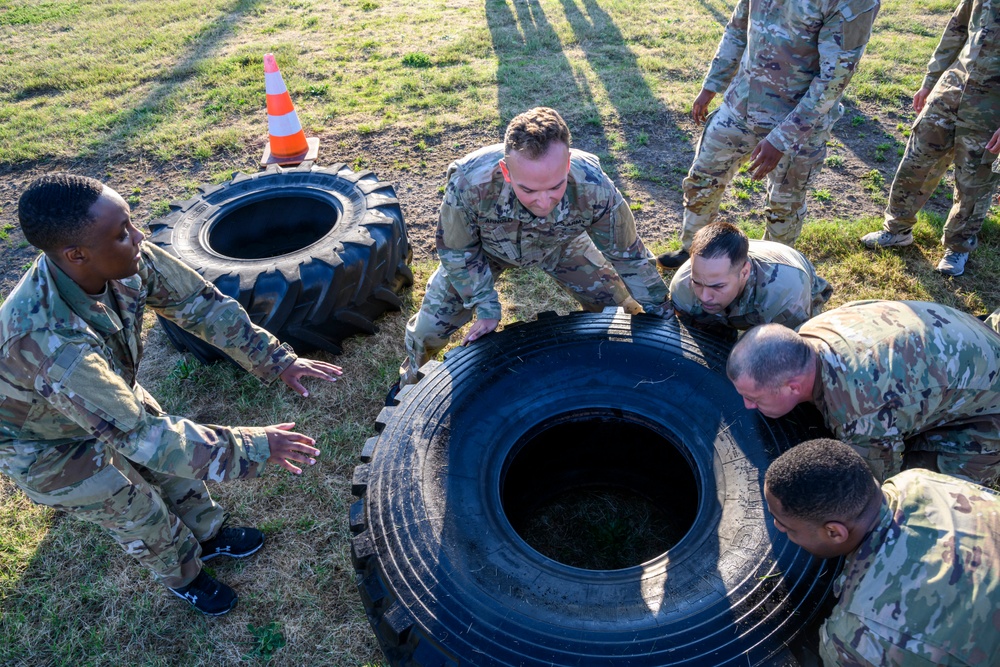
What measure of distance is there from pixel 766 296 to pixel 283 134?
4.95m

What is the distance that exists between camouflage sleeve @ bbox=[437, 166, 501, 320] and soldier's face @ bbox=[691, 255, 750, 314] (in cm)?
105

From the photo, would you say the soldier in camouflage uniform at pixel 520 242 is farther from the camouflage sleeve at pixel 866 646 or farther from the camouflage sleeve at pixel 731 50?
the camouflage sleeve at pixel 731 50

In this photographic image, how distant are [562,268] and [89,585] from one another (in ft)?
9.70

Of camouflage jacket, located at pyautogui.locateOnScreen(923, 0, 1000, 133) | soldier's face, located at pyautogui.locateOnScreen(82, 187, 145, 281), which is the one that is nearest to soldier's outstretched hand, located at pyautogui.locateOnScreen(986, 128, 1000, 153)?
camouflage jacket, located at pyautogui.locateOnScreen(923, 0, 1000, 133)

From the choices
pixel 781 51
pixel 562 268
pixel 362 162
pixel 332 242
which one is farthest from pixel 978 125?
pixel 362 162

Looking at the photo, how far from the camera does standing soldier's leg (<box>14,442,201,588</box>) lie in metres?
2.55

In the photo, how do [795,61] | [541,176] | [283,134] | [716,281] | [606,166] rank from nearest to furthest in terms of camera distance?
[541,176] < [716,281] < [795,61] < [606,166] < [283,134]

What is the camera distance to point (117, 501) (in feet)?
8.74

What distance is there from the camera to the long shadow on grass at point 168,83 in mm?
7144

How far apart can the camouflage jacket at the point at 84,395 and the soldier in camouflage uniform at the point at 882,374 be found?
2058 millimetres

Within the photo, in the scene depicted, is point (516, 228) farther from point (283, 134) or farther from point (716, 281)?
point (283, 134)

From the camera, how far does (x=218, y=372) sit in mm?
4250

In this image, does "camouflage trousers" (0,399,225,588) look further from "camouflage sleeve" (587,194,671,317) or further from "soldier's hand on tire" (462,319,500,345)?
"camouflage sleeve" (587,194,671,317)

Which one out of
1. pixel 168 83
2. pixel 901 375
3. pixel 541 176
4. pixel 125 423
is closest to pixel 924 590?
pixel 901 375
